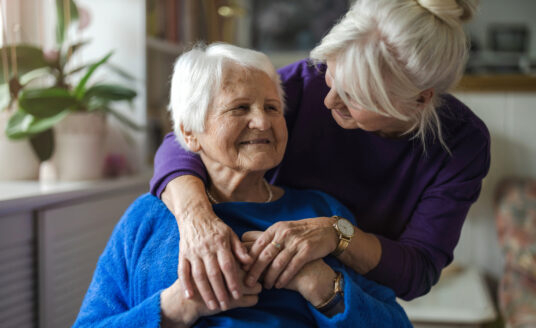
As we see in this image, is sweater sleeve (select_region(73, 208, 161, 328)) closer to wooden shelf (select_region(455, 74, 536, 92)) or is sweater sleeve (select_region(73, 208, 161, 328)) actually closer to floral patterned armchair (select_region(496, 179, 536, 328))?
floral patterned armchair (select_region(496, 179, 536, 328))

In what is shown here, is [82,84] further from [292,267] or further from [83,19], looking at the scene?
[292,267]

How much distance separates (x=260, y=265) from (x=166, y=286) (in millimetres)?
234

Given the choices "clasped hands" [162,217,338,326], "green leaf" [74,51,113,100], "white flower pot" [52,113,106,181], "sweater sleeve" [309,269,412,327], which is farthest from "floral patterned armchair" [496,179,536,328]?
"green leaf" [74,51,113,100]

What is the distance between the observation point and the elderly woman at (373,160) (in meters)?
0.98

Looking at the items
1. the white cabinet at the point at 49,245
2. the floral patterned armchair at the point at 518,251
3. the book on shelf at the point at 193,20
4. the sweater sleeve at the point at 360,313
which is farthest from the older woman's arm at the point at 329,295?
the book on shelf at the point at 193,20

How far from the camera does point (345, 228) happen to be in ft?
3.52

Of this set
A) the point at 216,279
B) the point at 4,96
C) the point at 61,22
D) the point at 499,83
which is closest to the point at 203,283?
the point at 216,279

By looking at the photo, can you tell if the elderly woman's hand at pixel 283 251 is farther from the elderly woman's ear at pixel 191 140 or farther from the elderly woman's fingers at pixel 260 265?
the elderly woman's ear at pixel 191 140

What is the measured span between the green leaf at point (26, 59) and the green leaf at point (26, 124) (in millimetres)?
138

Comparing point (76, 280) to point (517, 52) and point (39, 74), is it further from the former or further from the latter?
point (517, 52)

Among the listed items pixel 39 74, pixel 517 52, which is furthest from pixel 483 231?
pixel 39 74

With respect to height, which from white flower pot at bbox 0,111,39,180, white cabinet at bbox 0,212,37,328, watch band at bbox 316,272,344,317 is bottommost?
white cabinet at bbox 0,212,37,328

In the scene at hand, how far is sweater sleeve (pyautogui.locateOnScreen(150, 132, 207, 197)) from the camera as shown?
1153 mm

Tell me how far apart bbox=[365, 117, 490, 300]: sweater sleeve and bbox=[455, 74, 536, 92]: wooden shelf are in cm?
147
